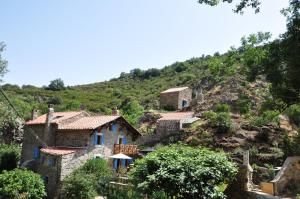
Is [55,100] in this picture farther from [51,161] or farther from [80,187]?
[80,187]

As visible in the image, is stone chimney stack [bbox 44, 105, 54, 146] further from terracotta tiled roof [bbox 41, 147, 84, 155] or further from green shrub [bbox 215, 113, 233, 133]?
green shrub [bbox 215, 113, 233, 133]

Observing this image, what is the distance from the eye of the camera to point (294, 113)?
29.7 metres

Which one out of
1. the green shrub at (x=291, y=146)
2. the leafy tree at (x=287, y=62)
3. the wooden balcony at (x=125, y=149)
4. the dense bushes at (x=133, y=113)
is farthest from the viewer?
the dense bushes at (x=133, y=113)

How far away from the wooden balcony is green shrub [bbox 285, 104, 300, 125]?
13549mm

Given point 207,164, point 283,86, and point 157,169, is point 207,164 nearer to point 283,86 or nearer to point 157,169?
point 157,169

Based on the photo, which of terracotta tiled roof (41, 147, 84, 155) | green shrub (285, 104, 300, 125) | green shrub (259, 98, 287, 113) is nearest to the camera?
green shrub (259, 98, 287, 113)

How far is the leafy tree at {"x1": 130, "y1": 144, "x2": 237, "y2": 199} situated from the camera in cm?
1583

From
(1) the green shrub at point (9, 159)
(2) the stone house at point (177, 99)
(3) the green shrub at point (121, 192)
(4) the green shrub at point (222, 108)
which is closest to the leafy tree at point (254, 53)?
(3) the green shrub at point (121, 192)

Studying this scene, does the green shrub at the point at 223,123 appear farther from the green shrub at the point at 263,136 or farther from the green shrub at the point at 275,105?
the green shrub at the point at 275,105

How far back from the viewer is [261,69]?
1655 centimetres

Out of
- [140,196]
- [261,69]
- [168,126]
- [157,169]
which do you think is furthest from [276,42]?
[168,126]

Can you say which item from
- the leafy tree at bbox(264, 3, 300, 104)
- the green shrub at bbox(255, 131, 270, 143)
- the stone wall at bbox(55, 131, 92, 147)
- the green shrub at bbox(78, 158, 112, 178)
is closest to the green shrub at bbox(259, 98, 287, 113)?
the leafy tree at bbox(264, 3, 300, 104)

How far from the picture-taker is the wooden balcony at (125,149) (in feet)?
96.9

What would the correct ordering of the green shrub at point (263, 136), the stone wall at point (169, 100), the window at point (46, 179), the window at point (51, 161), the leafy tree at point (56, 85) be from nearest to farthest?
the window at point (51, 161), the window at point (46, 179), the green shrub at point (263, 136), the stone wall at point (169, 100), the leafy tree at point (56, 85)
